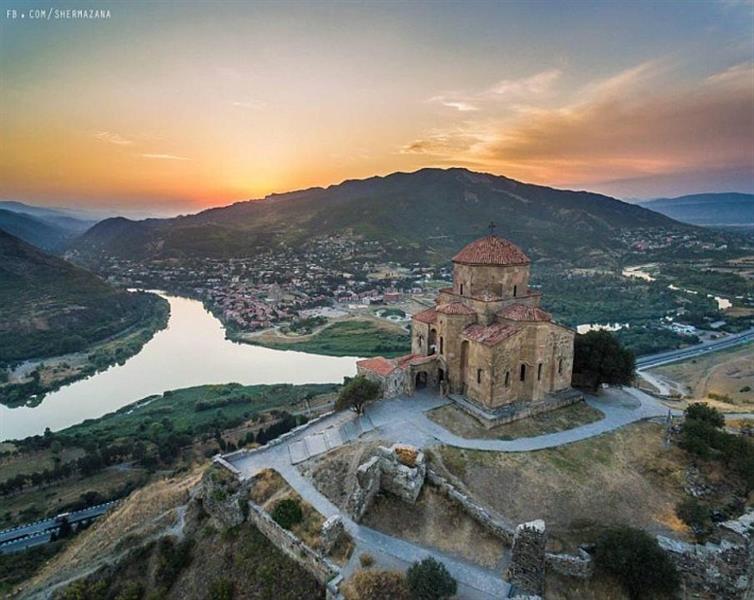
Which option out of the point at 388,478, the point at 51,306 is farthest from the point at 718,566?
the point at 51,306

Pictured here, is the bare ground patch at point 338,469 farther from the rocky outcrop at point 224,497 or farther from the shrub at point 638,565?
the shrub at point 638,565

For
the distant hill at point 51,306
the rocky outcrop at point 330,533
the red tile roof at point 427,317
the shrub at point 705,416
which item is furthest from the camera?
the distant hill at point 51,306

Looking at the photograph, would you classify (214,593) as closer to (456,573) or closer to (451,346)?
(456,573)

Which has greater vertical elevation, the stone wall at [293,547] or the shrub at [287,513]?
the shrub at [287,513]

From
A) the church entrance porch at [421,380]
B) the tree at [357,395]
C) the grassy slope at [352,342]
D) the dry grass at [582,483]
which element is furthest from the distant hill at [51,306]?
the dry grass at [582,483]

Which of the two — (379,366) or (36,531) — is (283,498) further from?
(36,531)

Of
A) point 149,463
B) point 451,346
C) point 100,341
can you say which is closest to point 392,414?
point 451,346
